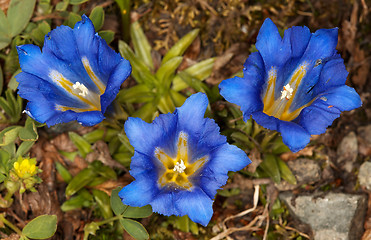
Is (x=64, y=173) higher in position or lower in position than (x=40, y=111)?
lower

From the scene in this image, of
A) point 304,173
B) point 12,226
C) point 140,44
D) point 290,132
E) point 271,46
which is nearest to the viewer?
point 290,132

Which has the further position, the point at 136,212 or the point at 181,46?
the point at 181,46

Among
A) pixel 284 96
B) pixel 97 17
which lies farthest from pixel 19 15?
pixel 284 96

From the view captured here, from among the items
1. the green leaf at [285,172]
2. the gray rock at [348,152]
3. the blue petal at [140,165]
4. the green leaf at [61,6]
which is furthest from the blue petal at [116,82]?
the gray rock at [348,152]

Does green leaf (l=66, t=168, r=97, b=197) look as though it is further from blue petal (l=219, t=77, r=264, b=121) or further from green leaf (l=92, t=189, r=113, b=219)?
blue petal (l=219, t=77, r=264, b=121)

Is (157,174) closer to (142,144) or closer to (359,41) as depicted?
(142,144)

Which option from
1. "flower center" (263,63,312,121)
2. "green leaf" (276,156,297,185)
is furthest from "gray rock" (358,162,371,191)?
"flower center" (263,63,312,121)

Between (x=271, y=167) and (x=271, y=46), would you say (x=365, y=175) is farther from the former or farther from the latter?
(x=271, y=46)
